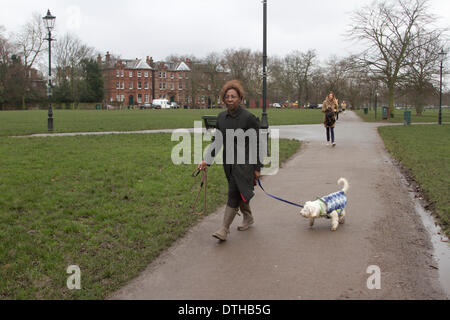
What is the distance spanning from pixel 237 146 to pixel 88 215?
2.56m

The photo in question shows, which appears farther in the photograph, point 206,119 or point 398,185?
point 206,119

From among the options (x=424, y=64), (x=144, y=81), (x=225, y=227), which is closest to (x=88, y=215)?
(x=225, y=227)

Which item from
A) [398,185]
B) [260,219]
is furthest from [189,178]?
[398,185]

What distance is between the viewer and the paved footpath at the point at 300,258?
3.87 metres

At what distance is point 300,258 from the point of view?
467 cm

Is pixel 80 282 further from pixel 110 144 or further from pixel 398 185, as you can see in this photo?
pixel 110 144

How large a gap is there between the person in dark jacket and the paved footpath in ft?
1.89

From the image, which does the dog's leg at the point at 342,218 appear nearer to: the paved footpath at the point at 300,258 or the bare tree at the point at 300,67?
the paved footpath at the point at 300,258

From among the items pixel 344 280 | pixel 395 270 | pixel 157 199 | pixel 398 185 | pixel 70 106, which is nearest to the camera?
pixel 344 280

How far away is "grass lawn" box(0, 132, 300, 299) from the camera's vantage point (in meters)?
4.20

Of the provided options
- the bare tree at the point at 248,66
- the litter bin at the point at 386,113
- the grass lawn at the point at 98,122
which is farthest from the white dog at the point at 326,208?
the bare tree at the point at 248,66

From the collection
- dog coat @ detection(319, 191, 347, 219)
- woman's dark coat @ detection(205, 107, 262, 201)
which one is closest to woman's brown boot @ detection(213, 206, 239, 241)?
woman's dark coat @ detection(205, 107, 262, 201)
